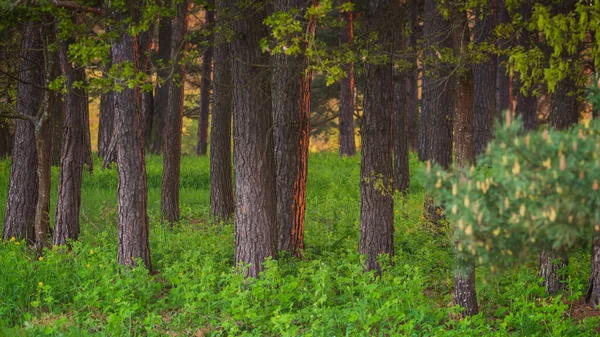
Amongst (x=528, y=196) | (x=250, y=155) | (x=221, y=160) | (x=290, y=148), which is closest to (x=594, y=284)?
(x=250, y=155)

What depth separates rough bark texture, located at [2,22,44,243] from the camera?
13602 millimetres

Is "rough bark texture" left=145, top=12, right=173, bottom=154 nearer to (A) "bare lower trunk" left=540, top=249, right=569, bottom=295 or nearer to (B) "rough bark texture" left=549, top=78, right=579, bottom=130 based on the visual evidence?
(B) "rough bark texture" left=549, top=78, right=579, bottom=130

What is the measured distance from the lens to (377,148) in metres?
11.0

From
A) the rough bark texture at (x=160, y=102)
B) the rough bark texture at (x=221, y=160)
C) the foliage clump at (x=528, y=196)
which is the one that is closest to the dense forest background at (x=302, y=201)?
the foliage clump at (x=528, y=196)

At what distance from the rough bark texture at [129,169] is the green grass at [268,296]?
397 millimetres

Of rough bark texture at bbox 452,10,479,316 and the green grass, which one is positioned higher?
rough bark texture at bbox 452,10,479,316

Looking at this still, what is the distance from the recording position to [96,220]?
54.1ft

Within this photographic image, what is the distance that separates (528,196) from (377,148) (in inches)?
240

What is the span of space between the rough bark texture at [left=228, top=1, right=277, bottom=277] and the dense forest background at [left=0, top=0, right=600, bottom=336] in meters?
0.02

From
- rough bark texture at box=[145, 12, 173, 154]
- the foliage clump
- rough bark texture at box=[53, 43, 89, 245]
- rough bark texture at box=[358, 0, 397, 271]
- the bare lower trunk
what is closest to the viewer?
the foliage clump

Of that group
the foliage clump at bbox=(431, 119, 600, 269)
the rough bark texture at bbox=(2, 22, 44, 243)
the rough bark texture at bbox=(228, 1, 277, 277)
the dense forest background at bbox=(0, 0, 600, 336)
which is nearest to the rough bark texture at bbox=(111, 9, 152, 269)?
the dense forest background at bbox=(0, 0, 600, 336)

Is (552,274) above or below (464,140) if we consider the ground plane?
below

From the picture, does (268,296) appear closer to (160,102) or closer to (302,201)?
(302,201)

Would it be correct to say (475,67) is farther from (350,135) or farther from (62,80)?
(62,80)
